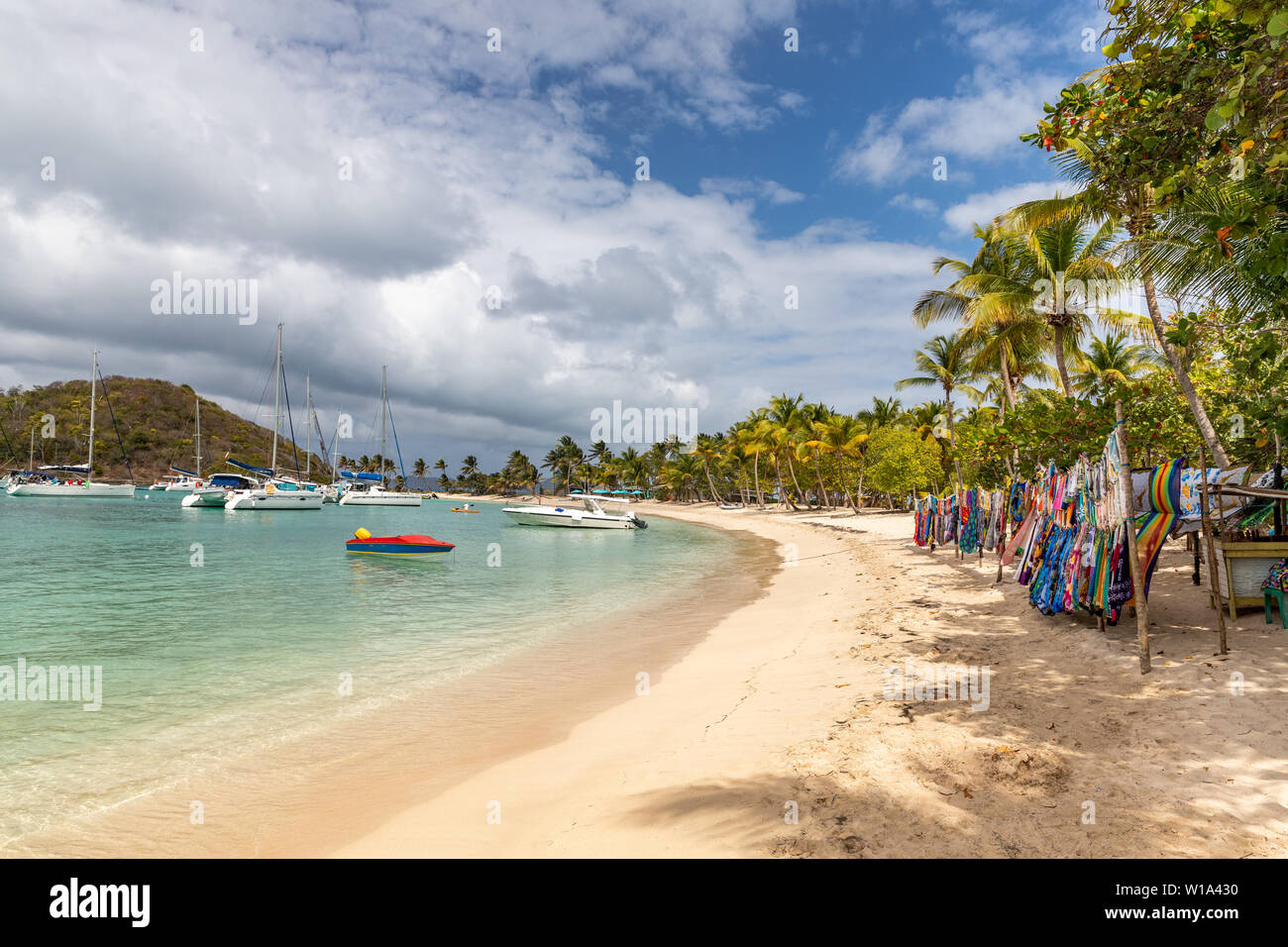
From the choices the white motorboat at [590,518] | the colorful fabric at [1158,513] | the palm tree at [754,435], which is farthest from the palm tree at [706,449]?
the colorful fabric at [1158,513]

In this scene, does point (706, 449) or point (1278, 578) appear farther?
point (706, 449)

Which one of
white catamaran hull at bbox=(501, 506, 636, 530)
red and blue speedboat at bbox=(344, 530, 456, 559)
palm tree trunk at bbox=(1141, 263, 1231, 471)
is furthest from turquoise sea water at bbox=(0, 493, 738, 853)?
white catamaran hull at bbox=(501, 506, 636, 530)

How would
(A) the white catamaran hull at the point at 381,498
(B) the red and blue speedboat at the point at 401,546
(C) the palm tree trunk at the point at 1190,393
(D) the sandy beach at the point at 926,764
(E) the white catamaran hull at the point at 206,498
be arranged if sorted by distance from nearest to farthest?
(D) the sandy beach at the point at 926,764
(C) the palm tree trunk at the point at 1190,393
(B) the red and blue speedboat at the point at 401,546
(E) the white catamaran hull at the point at 206,498
(A) the white catamaran hull at the point at 381,498

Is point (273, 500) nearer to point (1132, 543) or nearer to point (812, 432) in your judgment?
point (812, 432)

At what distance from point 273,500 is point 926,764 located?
63.9 meters

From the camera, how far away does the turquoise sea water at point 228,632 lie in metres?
6.38

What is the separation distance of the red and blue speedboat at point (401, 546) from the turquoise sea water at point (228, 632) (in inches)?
23.7

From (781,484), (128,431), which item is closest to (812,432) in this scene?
(781,484)

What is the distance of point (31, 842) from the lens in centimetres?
470

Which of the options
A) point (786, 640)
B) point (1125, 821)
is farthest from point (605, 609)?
point (1125, 821)

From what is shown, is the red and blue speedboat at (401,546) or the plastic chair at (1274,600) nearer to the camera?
the plastic chair at (1274,600)

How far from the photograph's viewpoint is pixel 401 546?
25.9 metres

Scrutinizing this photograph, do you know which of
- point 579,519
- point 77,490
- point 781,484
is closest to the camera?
point 579,519

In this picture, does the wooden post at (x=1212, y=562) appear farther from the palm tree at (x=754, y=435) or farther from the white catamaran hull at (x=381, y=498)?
the white catamaran hull at (x=381, y=498)
